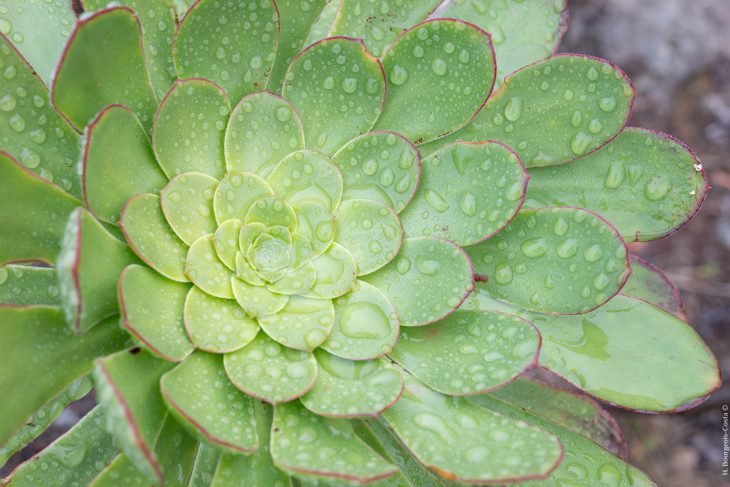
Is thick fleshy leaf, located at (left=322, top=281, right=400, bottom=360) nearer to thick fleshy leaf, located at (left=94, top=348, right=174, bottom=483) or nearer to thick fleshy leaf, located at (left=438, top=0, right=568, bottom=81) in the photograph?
thick fleshy leaf, located at (left=94, top=348, right=174, bottom=483)

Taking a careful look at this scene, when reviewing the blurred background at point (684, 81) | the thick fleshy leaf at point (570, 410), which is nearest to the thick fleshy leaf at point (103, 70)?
the thick fleshy leaf at point (570, 410)

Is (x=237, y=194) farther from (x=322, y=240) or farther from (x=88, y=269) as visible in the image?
(x=88, y=269)

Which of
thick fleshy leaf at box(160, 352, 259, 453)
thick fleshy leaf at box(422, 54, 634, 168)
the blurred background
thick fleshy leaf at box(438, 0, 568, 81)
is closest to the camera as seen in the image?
thick fleshy leaf at box(160, 352, 259, 453)

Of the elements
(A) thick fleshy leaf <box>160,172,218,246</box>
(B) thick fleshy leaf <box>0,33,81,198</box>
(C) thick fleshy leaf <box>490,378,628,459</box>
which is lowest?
(C) thick fleshy leaf <box>490,378,628,459</box>

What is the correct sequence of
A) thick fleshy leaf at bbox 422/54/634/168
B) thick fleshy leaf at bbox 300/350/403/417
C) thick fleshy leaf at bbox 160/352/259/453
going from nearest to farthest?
1. thick fleshy leaf at bbox 160/352/259/453
2. thick fleshy leaf at bbox 300/350/403/417
3. thick fleshy leaf at bbox 422/54/634/168

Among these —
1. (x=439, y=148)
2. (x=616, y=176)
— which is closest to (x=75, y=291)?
(x=439, y=148)

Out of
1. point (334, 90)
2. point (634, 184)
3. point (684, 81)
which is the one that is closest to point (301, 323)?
point (334, 90)

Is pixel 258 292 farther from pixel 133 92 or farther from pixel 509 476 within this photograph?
pixel 509 476

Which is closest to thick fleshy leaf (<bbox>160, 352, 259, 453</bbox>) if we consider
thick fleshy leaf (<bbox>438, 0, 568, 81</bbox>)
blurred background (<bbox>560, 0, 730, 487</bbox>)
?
thick fleshy leaf (<bbox>438, 0, 568, 81</bbox>)
